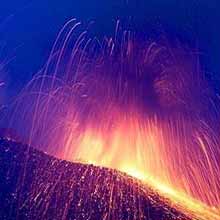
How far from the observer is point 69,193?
1752 centimetres

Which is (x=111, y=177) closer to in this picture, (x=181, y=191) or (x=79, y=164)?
(x=79, y=164)

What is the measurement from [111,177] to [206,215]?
3865mm

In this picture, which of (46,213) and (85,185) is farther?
(85,185)

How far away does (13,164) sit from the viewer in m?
19.4

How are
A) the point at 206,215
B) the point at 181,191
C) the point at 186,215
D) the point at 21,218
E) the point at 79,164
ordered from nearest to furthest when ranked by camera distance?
the point at 21,218 → the point at 186,215 → the point at 206,215 → the point at 79,164 → the point at 181,191

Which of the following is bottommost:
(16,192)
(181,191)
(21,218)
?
(21,218)

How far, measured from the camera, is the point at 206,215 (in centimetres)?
1823

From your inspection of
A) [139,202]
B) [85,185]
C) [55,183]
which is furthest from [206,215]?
[55,183]

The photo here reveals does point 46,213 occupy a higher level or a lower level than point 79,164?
lower

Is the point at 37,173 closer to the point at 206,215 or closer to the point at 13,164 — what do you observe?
the point at 13,164

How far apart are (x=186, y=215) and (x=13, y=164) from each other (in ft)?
23.3

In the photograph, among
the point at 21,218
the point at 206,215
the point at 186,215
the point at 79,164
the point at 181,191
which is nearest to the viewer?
the point at 21,218

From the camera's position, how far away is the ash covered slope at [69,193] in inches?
644

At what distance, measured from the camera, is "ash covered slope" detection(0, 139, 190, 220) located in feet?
53.7
